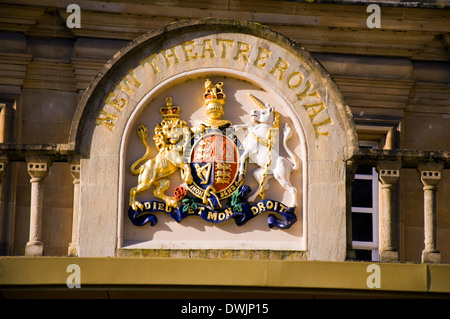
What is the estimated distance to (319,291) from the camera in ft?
50.4

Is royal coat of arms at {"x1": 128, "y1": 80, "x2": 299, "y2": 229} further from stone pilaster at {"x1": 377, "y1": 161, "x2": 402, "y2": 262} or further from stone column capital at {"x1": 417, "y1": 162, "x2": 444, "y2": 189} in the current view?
stone column capital at {"x1": 417, "y1": 162, "x2": 444, "y2": 189}

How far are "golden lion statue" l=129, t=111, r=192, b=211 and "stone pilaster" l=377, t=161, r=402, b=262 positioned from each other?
7.65 feet

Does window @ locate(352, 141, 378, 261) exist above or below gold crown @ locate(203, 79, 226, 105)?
below

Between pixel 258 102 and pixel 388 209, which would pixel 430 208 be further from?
pixel 258 102

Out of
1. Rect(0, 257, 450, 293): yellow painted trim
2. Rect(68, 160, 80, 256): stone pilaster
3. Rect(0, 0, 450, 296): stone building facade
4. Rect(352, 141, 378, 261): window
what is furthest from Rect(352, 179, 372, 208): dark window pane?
Rect(68, 160, 80, 256): stone pilaster

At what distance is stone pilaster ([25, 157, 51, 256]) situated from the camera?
15594 mm

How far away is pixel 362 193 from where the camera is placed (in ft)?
60.6

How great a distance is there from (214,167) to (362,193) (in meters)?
3.33

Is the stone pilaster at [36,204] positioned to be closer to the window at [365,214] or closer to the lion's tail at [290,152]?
the lion's tail at [290,152]

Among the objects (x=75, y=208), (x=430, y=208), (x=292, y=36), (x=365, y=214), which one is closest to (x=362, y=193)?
(x=365, y=214)
